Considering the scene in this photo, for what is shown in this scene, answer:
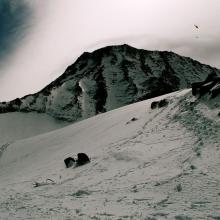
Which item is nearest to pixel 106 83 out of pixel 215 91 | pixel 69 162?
pixel 215 91

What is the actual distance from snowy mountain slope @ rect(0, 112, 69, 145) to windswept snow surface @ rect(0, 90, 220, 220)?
6146cm

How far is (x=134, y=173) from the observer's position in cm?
2081

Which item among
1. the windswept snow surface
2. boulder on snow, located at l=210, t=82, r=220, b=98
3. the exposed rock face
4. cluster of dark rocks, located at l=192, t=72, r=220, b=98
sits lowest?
the windswept snow surface

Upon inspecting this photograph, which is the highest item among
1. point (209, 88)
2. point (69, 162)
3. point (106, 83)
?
point (106, 83)

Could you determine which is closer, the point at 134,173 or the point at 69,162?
the point at 134,173

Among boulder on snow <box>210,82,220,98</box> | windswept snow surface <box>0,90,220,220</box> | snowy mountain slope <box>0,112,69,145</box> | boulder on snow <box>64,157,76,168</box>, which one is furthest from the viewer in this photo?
snowy mountain slope <box>0,112,69,145</box>

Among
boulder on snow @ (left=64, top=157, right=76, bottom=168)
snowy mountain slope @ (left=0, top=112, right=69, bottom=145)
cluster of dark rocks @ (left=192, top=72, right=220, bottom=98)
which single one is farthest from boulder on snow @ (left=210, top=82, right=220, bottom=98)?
snowy mountain slope @ (left=0, top=112, right=69, bottom=145)

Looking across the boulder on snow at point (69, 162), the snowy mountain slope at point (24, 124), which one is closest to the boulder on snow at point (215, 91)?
the boulder on snow at point (69, 162)

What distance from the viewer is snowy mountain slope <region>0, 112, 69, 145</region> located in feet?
327

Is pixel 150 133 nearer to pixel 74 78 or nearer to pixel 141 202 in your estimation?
pixel 141 202

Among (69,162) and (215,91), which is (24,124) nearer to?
(69,162)

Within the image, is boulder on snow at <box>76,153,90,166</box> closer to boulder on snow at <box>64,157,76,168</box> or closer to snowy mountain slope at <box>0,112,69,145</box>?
boulder on snow at <box>64,157,76,168</box>

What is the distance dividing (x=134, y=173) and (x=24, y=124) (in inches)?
3713

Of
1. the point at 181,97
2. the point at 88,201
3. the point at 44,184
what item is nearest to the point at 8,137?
the point at 181,97
